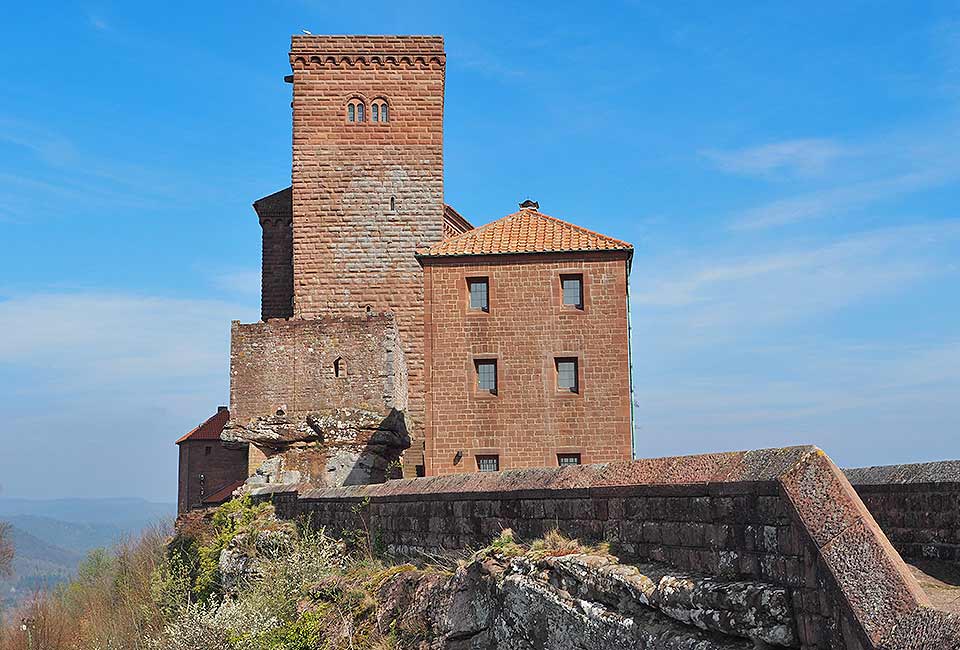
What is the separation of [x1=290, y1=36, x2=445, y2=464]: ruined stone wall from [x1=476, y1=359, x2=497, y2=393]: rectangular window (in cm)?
641

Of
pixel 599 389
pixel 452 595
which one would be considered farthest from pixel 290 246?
pixel 452 595

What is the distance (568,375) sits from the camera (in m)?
26.2

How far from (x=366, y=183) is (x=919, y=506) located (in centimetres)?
2763

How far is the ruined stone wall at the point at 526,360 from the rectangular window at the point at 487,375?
0.43ft

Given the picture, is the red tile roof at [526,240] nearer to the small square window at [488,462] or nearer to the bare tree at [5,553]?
the small square window at [488,462]

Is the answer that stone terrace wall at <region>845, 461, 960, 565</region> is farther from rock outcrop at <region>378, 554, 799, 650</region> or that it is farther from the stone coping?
rock outcrop at <region>378, 554, 799, 650</region>

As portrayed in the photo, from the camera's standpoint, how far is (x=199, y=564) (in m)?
19.7

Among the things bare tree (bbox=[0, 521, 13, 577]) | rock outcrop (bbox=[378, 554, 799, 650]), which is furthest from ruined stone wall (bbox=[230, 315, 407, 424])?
bare tree (bbox=[0, 521, 13, 577])

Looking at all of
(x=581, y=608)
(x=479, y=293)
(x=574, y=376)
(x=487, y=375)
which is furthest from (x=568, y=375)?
(x=581, y=608)

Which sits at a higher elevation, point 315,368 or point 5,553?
A: point 315,368

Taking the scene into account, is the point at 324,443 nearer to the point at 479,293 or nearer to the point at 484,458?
the point at 484,458

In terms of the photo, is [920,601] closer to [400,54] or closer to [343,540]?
[343,540]

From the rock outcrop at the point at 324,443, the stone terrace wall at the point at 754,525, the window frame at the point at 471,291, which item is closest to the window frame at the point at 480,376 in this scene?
the window frame at the point at 471,291

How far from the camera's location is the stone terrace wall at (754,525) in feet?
14.2
